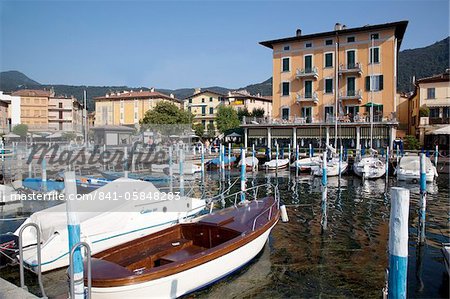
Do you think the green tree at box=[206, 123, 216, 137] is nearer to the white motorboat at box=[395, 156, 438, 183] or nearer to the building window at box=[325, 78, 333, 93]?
the building window at box=[325, 78, 333, 93]

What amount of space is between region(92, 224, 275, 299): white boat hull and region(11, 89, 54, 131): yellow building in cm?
7942

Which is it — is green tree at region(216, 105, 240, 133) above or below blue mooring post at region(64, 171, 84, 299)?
above

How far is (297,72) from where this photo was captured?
45.2m

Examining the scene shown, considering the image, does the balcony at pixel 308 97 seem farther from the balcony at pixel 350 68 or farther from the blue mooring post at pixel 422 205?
the blue mooring post at pixel 422 205

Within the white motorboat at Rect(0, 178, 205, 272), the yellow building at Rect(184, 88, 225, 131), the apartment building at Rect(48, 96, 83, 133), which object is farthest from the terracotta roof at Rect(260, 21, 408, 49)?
the apartment building at Rect(48, 96, 83, 133)

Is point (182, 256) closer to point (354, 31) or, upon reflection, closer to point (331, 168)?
point (331, 168)

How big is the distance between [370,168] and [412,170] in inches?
116

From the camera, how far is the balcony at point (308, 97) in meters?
44.1

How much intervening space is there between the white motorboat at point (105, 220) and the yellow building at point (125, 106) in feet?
229

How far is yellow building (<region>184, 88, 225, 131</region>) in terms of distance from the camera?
73.5m

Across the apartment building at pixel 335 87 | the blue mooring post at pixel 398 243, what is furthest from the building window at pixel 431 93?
the blue mooring post at pixel 398 243

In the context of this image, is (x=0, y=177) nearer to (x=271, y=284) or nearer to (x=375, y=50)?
(x=271, y=284)

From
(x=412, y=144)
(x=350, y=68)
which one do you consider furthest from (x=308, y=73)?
(x=412, y=144)

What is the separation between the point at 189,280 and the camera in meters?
7.76
